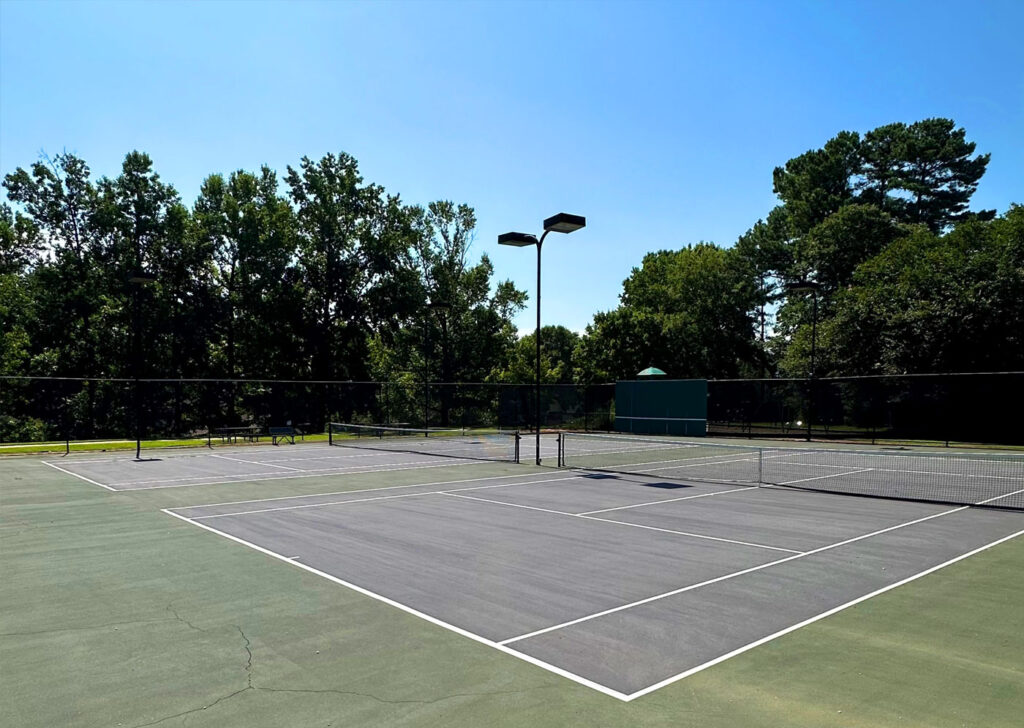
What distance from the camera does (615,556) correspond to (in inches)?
370

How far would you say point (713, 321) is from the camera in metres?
56.1

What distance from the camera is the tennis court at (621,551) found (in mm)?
6258

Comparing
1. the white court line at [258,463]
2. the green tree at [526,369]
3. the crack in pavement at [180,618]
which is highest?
the green tree at [526,369]

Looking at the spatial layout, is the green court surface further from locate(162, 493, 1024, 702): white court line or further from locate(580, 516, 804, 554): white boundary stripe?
locate(580, 516, 804, 554): white boundary stripe

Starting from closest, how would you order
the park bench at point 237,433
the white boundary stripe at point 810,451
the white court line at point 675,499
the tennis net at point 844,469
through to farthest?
the white court line at point 675,499 → the tennis net at point 844,469 → the white boundary stripe at point 810,451 → the park bench at point 237,433

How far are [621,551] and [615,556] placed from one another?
1.14 feet

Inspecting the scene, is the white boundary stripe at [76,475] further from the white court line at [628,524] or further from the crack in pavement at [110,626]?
the crack in pavement at [110,626]

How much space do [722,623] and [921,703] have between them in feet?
6.44

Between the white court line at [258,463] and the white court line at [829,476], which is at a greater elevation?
the white court line at [829,476]

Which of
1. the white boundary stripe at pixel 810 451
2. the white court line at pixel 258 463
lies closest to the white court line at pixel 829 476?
the white boundary stripe at pixel 810 451

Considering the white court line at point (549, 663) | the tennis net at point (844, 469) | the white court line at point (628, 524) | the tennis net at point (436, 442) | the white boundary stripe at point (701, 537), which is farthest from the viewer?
the tennis net at point (436, 442)

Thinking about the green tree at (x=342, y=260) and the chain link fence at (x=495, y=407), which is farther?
the green tree at (x=342, y=260)

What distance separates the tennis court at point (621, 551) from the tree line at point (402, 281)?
26.1 metres

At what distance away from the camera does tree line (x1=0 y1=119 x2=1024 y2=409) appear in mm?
42050
